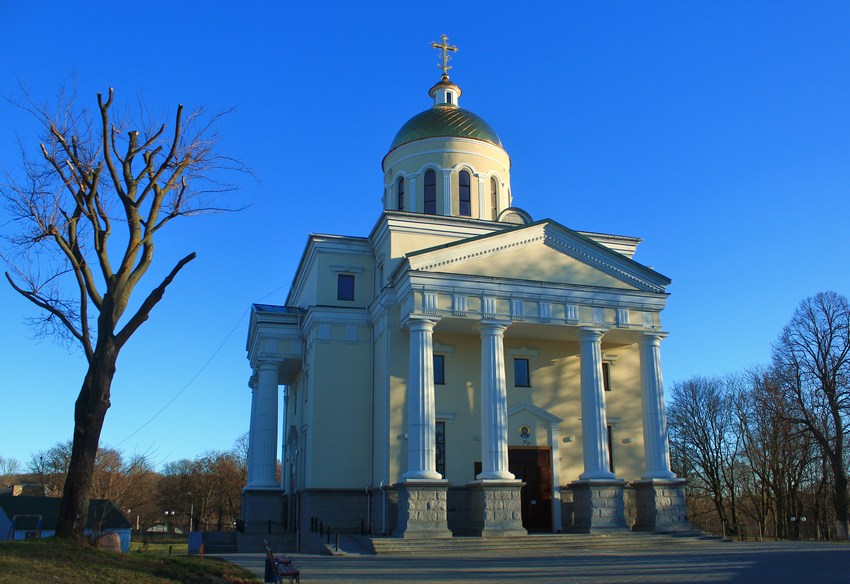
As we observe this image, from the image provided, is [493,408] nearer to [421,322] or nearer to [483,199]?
[421,322]

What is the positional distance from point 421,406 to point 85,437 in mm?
11382

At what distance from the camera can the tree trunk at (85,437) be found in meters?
14.1

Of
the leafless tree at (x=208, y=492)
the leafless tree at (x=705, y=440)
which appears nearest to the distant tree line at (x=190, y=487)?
the leafless tree at (x=208, y=492)

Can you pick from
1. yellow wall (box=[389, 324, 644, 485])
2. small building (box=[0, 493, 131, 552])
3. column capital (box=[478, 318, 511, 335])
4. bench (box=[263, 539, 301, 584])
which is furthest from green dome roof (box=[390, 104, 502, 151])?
small building (box=[0, 493, 131, 552])

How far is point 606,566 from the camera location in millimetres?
17125

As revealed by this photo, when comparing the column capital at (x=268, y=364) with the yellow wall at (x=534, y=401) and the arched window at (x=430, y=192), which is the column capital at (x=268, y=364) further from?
the arched window at (x=430, y=192)

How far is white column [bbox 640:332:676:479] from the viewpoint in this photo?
85.6 ft

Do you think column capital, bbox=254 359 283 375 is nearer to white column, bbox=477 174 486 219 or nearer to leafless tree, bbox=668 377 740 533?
white column, bbox=477 174 486 219

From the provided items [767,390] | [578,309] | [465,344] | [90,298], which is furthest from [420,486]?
[767,390]

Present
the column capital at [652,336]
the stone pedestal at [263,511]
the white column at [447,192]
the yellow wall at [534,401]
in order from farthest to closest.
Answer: the white column at [447,192] → the stone pedestal at [263,511] → the column capital at [652,336] → the yellow wall at [534,401]

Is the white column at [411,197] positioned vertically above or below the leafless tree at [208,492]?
above

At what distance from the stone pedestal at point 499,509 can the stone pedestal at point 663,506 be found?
16.4 ft

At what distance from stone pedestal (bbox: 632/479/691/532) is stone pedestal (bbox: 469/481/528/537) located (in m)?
5.01

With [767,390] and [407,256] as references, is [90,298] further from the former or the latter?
[767,390]
